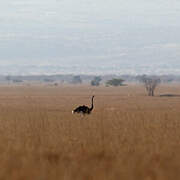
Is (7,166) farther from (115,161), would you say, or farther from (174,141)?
(174,141)

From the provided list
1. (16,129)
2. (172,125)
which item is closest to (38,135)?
(16,129)

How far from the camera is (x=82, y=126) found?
61.9ft

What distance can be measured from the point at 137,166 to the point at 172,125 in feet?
30.7

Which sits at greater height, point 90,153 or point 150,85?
point 150,85

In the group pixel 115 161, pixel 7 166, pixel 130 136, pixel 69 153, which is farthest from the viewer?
pixel 130 136

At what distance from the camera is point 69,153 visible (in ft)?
38.0

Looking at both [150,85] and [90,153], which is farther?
[150,85]

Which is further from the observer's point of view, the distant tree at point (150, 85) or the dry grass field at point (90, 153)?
the distant tree at point (150, 85)

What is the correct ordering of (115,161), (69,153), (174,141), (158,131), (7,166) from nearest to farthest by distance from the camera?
(7,166), (115,161), (69,153), (174,141), (158,131)

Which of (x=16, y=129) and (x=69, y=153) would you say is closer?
(x=69, y=153)

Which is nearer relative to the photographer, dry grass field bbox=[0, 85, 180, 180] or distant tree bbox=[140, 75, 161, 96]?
dry grass field bbox=[0, 85, 180, 180]

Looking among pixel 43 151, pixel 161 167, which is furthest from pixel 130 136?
pixel 161 167

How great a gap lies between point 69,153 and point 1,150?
61.6 inches

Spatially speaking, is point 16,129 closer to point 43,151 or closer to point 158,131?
point 158,131
